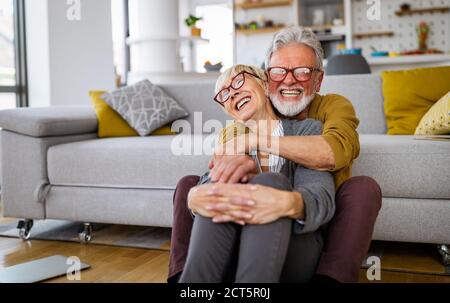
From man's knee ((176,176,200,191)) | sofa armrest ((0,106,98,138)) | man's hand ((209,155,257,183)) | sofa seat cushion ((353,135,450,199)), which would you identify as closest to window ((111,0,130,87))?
sofa armrest ((0,106,98,138))

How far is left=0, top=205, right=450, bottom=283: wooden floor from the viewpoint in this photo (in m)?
1.93

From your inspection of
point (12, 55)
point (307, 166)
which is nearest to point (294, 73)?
point (307, 166)

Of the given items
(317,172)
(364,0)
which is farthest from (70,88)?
(364,0)

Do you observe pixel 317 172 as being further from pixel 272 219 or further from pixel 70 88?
pixel 70 88

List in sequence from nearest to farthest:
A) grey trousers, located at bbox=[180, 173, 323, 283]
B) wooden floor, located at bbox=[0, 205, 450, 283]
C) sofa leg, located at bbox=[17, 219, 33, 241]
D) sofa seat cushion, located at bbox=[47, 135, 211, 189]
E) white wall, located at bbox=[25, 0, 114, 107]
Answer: grey trousers, located at bbox=[180, 173, 323, 283]
wooden floor, located at bbox=[0, 205, 450, 283]
sofa seat cushion, located at bbox=[47, 135, 211, 189]
sofa leg, located at bbox=[17, 219, 33, 241]
white wall, located at bbox=[25, 0, 114, 107]

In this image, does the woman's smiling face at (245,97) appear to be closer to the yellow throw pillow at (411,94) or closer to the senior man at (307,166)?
the senior man at (307,166)

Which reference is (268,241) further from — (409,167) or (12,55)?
(12,55)

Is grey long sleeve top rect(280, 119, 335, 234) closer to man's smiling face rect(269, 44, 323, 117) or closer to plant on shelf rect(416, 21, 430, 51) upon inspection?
man's smiling face rect(269, 44, 323, 117)

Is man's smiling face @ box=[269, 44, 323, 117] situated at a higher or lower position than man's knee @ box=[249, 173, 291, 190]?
higher

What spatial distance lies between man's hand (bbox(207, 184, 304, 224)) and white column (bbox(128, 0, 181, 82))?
14.1ft

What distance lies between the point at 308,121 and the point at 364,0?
620 centimetres

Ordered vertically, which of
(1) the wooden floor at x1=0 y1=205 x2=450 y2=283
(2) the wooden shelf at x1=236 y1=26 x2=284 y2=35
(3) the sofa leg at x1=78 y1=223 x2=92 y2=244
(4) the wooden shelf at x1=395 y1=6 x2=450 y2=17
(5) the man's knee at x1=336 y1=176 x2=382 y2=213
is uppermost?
(4) the wooden shelf at x1=395 y1=6 x2=450 y2=17

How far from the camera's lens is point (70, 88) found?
15.7 feet

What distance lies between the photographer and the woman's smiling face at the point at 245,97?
4.95ft
